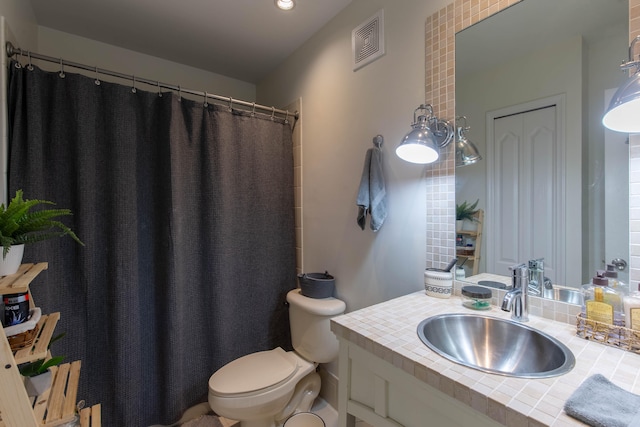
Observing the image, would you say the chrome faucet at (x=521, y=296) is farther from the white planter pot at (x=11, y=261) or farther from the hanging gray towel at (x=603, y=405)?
the white planter pot at (x=11, y=261)

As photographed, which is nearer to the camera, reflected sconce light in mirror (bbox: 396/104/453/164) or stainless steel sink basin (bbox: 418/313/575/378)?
stainless steel sink basin (bbox: 418/313/575/378)

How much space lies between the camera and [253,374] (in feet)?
4.71

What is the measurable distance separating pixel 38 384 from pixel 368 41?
1847 millimetres

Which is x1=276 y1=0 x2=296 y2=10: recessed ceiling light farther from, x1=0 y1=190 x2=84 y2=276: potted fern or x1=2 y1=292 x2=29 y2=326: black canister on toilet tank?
x1=2 y1=292 x2=29 y2=326: black canister on toilet tank

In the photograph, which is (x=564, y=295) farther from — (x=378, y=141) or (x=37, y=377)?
(x=37, y=377)

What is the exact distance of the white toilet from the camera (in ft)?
4.34

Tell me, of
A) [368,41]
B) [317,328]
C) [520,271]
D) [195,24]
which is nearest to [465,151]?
[520,271]

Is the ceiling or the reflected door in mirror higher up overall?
the ceiling

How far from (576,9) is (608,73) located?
23cm

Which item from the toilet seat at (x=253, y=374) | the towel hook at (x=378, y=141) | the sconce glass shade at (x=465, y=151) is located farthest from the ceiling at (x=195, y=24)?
the toilet seat at (x=253, y=374)

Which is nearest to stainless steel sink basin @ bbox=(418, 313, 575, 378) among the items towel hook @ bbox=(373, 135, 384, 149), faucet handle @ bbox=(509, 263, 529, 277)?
faucet handle @ bbox=(509, 263, 529, 277)

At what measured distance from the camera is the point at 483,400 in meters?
0.55

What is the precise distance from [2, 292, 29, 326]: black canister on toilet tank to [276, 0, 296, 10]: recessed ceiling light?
1648 millimetres

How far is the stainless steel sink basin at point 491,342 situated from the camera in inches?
30.6
